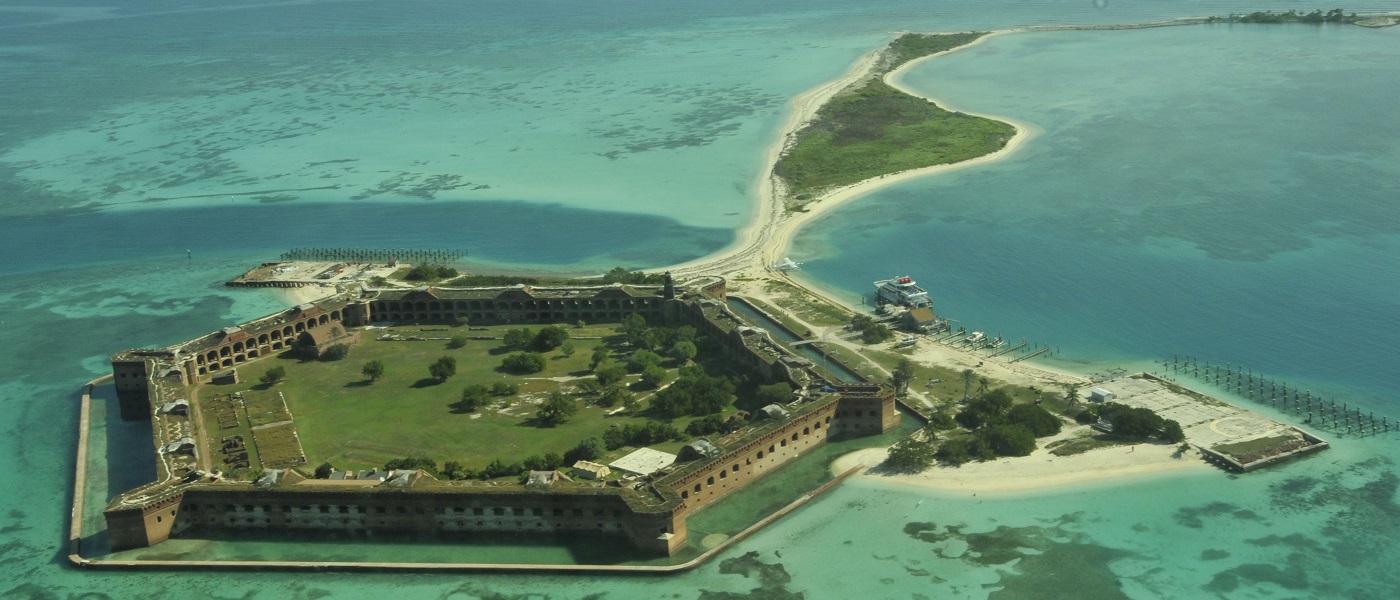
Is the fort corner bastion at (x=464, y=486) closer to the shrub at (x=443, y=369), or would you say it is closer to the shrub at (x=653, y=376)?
the shrub at (x=653, y=376)

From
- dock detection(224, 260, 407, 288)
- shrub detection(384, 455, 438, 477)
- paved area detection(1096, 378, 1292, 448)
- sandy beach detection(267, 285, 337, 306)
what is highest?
dock detection(224, 260, 407, 288)

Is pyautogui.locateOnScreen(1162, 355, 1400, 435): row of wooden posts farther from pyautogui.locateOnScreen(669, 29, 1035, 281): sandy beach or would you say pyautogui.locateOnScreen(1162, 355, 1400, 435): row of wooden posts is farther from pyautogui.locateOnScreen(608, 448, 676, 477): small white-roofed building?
pyautogui.locateOnScreen(669, 29, 1035, 281): sandy beach

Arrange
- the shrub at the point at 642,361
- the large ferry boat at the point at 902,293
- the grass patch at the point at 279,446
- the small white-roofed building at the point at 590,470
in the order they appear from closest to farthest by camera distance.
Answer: the small white-roofed building at the point at 590,470 → the grass patch at the point at 279,446 → the shrub at the point at 642,361 → the large ferry boat at the point at 902,293

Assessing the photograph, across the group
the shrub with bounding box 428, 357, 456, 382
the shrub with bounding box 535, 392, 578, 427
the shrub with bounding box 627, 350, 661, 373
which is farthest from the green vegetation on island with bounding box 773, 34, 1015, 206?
the shrub with bounding box 535, 392, 578, 427

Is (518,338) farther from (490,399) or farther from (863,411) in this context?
(863,411)

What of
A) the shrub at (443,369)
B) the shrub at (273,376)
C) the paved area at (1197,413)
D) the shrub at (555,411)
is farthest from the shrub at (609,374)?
the paved area at (1197,413)
